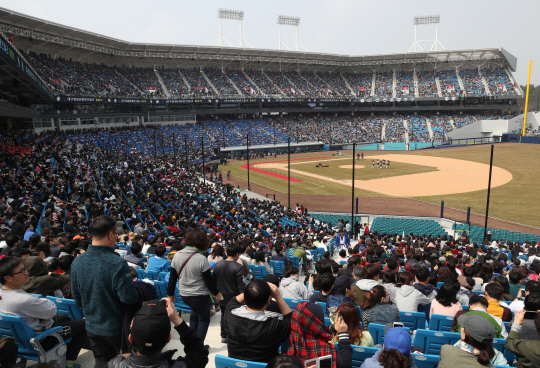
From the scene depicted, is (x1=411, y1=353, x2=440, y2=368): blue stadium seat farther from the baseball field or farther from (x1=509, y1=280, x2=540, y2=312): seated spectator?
the baseball field

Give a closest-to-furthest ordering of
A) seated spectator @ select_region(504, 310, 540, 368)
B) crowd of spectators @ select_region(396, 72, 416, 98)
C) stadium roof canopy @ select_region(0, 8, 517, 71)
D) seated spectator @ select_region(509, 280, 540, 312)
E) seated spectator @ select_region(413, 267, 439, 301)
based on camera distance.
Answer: seated spectator @ select_region(504, 310, 540, 368) < seated spectator @ select_region(509, 280, 540, 312) < seated spectator @ select_region(413, 267, 439, 301) < stadium roof canopy @ select_region(0, 8, 517, 71) < crowd of spectators @ select_region(396, 72, 416, 98)

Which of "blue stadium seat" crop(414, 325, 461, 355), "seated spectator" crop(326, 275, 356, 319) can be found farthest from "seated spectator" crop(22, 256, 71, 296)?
"blue stadium seat" crop(414, 325, 461, 355)

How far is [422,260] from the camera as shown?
12.4 meters

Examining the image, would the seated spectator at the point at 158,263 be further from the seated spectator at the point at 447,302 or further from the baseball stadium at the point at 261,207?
the seated spectator at the point at 447,302

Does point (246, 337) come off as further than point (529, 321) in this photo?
No

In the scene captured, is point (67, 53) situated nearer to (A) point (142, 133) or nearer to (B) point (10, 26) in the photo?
(B) point (10, 26)

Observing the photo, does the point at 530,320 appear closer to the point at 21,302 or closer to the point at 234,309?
the point at 234,309

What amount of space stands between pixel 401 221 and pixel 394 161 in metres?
39.4

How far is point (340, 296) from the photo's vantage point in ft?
18.8

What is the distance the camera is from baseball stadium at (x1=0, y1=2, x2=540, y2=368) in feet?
14.5

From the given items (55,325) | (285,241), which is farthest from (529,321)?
(285,241)

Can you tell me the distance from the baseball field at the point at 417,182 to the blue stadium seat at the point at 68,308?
1268 inches

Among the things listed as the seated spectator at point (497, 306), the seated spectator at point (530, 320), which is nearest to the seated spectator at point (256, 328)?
the seated spectator at point (530, 320)

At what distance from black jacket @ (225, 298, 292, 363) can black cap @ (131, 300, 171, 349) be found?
3.02 ft
